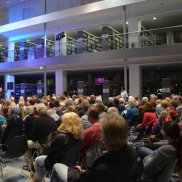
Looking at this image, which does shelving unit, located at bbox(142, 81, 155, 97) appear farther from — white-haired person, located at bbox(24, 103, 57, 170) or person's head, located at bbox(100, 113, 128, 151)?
Answer: person's head, located at bbox(100, 113, 128, 151)

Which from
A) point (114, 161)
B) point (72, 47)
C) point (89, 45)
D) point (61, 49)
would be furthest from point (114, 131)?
point (61, 49)

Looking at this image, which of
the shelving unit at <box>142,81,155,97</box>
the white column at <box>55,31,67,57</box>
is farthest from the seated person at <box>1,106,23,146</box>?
the shelving unit at <box>142,81,155,97</box>

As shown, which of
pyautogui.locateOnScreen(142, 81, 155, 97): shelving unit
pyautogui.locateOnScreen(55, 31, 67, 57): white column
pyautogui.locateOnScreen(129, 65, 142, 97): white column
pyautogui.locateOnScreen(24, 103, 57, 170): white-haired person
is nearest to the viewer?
pyautogui.locateOnScreen(24, 103, 57, 170): white-haired person

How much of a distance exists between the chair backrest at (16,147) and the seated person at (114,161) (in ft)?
6.21

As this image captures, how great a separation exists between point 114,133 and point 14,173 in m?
3.04

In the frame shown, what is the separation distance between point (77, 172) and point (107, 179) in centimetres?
43

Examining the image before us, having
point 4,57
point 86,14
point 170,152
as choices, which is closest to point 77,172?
point 170,152

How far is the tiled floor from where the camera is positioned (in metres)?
3.77

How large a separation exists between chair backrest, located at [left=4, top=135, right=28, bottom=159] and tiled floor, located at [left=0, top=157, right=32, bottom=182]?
1.58ft

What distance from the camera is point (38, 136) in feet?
12.9

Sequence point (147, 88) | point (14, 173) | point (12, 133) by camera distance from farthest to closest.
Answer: point (147, 88), point (12, 133), point (14, 173)

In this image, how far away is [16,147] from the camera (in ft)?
11.7

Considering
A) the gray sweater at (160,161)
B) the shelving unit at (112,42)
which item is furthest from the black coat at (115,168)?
the shelving unit at (112,42)

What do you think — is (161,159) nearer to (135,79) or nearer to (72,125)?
(72,125)
